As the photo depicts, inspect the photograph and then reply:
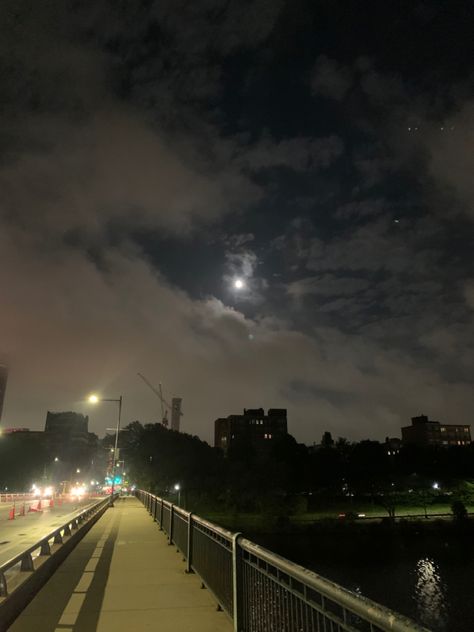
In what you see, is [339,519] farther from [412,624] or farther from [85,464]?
[85,464]

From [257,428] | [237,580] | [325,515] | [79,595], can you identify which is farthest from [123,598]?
[257,428]

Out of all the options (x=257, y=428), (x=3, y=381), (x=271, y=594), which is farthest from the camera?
(x=3, y=381)

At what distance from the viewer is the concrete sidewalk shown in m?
6.02

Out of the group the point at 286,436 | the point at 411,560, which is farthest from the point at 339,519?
the point at 286,436

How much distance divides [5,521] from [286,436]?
91640 millimetres

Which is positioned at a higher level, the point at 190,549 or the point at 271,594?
the point at 271,594

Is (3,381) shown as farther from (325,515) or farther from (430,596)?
(430,596)

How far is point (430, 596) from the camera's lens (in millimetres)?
55688

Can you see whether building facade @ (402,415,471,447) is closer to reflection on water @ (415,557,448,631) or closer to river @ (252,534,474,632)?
river @ (252,534,474,632)

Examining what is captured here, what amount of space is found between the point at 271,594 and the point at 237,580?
1.10 meters

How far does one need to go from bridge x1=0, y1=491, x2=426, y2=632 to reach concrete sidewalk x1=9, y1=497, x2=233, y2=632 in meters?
0.01

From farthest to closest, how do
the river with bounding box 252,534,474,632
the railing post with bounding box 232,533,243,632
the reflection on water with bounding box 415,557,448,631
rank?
the river with bounding box 252,534,474,632
the reflection on water with bounding box 415,557,448,631
the railing post with bounding box 232,533,243,632

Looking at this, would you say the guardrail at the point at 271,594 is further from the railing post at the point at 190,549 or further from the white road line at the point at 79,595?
the white road line at the point at 79,595

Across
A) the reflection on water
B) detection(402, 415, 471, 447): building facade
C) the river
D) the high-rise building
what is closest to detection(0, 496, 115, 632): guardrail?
the river
